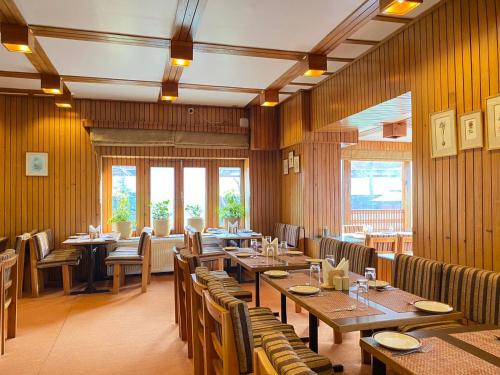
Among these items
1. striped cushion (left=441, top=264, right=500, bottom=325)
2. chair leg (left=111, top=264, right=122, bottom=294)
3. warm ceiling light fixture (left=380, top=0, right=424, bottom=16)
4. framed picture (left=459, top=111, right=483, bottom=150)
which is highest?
warm ceiling light fixture (left=380, top=0, right=424, bottom=16)

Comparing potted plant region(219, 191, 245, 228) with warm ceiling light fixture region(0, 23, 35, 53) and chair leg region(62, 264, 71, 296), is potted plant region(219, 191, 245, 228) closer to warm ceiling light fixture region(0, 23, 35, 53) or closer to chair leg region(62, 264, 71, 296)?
chair leg region(62, 264, 71, 296)

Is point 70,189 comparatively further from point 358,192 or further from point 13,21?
point 358,192

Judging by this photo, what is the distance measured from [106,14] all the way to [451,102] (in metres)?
3.20

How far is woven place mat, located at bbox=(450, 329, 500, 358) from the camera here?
168 cm

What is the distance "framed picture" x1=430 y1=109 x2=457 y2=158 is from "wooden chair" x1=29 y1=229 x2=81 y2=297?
508cm

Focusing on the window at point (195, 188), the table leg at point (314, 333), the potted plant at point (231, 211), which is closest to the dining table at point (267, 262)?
the table leg at point (314, 333)

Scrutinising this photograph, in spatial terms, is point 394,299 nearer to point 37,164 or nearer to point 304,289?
point 304,289

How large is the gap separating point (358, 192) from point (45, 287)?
7097 mm

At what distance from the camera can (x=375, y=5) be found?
10.6ft

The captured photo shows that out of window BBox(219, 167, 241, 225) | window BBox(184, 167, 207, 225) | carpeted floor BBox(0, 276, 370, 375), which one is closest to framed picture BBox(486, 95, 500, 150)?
carpeted floor BBox(0, 276, 370, 375)

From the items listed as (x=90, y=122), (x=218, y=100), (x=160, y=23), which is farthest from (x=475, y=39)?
(x=90, y=122)

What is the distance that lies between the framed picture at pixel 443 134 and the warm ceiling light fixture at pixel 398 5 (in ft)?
3.18

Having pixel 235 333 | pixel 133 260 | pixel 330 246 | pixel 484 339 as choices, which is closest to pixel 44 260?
pixel 133 260

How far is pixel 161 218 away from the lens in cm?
705
